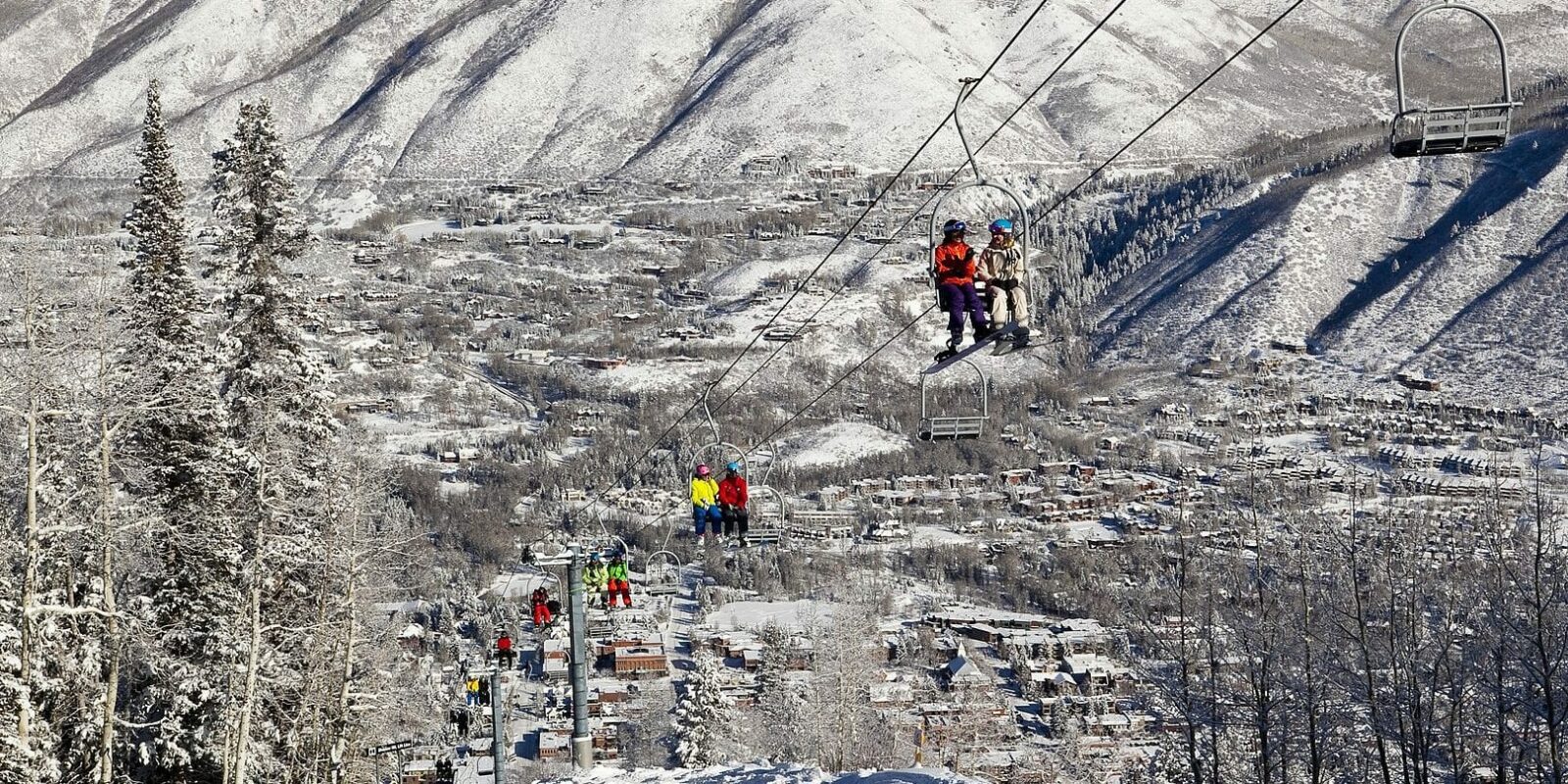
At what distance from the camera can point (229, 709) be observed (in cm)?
2447

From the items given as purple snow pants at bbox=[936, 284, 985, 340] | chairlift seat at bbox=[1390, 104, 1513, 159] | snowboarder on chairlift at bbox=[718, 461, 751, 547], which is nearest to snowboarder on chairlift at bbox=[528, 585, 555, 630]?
snowboarder on chairlift at bbox=[718, 461, 751, 547]

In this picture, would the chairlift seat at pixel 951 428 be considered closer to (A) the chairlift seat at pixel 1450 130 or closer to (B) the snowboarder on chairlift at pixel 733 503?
(B) the snowboarder on chairlift at pixel 733 503

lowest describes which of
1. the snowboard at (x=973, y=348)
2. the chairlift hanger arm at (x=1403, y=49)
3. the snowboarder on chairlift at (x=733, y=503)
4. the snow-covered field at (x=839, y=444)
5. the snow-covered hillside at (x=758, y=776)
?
the snow-covered hillside at (x=758, y=776)

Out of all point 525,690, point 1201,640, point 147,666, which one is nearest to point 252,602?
point 147,666

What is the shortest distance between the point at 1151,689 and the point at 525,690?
6234 cm

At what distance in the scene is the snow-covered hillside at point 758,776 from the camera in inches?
830

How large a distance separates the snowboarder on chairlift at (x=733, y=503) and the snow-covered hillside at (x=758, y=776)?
3495 millimetres

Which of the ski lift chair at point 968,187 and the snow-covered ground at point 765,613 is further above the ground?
the ski lift chair at point 968,187

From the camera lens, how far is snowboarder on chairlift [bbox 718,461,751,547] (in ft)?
86.6

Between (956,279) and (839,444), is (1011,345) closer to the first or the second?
(956,279)

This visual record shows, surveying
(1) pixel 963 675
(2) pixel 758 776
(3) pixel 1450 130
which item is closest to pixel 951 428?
(2) pixel 758 776

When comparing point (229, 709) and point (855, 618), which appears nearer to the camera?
point (229, 709)

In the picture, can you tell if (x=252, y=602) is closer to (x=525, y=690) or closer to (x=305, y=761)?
(x=305, y=761)

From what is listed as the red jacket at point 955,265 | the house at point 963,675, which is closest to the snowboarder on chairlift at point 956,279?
the red jacket at point 955,265
